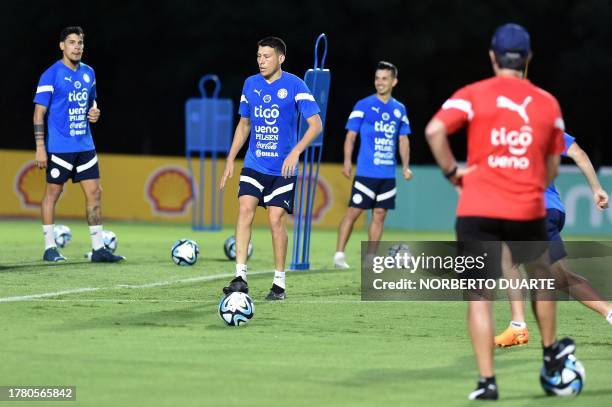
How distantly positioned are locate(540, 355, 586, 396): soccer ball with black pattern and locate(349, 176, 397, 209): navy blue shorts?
27.3 ft

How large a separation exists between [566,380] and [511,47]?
6.32ft

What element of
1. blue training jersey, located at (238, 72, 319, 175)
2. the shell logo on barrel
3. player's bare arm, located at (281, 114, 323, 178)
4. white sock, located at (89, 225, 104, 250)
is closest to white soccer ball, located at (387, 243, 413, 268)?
white sock, located at (89, 225, 104, 250)

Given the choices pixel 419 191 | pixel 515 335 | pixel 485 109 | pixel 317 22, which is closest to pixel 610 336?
pixel 515 335

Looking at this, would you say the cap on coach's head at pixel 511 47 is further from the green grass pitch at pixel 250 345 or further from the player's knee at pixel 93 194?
the player's knee at pixel 93 194

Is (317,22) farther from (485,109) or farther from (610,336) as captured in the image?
(485,109)

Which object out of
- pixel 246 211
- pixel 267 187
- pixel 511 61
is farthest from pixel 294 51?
pixel 511 61

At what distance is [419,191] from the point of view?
26.7 m

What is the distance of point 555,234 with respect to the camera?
975 cm

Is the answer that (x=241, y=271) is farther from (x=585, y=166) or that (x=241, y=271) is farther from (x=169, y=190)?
(x=169, y=190)

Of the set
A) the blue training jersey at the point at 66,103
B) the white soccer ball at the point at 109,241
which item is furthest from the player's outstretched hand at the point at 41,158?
the white soccer ball at the point at 109,241

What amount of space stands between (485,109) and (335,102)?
33.7m

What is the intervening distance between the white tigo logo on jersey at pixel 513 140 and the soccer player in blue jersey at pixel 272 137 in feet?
15.2

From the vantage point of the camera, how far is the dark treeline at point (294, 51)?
39688 millimetres

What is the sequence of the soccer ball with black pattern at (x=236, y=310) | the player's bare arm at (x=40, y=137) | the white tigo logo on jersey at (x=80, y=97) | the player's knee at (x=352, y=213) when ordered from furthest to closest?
the player's knee at (x=352, y=213) < the white tigo logo on jersey at (x=80, y=97) < the player's bare arm at (x=40, y=137) < the soccer ball with black pattern at (x=236, y=310)
